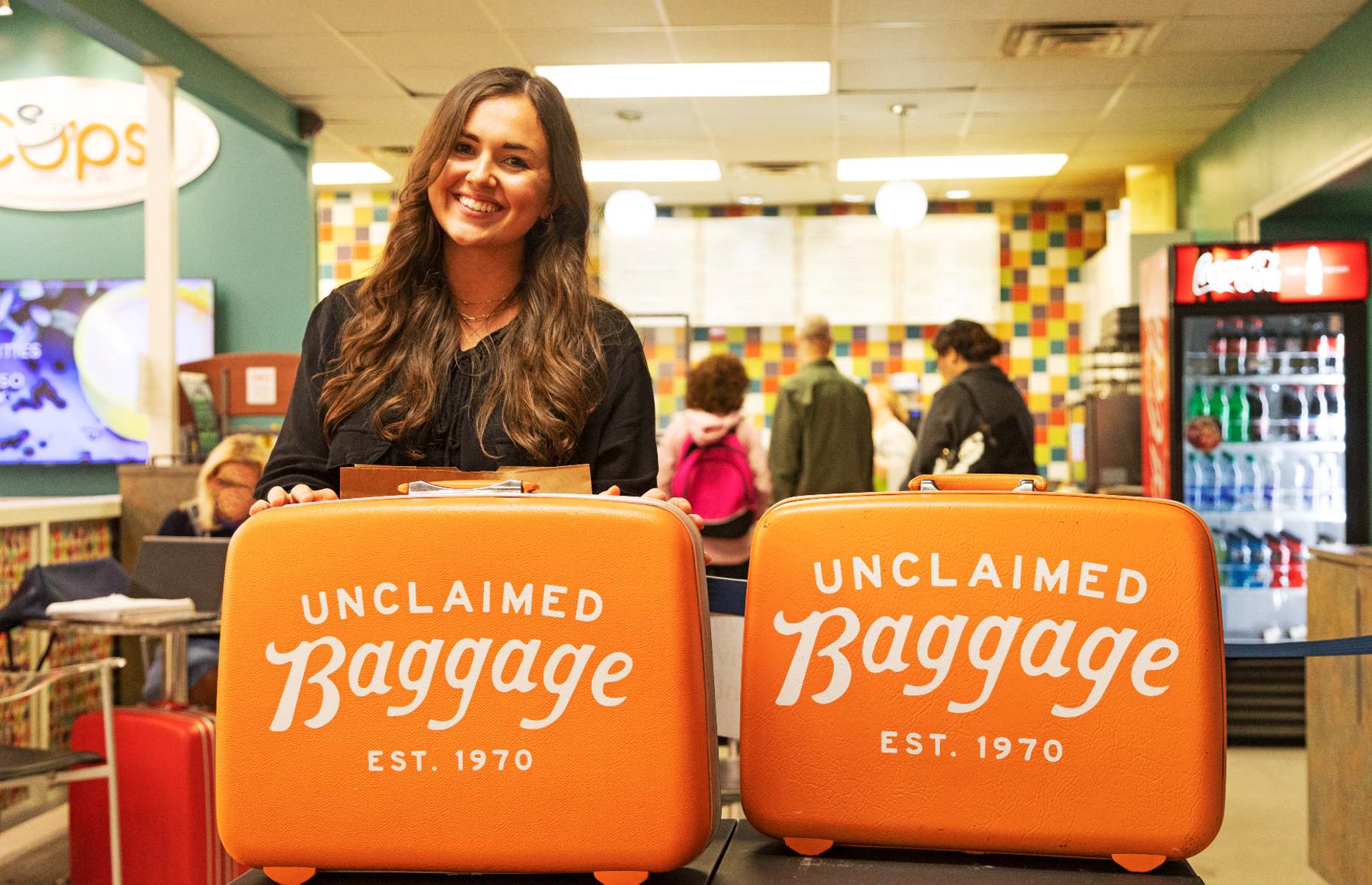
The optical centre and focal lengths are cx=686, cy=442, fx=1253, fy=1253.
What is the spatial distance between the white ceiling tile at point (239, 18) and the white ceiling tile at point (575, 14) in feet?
2.64

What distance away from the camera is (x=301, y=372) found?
131 cm

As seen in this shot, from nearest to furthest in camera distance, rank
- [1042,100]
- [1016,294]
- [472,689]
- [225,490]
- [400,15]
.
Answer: [472,689] < [225,490] < [400,15] < [1042,100] < [1016,294]

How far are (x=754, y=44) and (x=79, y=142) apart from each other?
3460mm

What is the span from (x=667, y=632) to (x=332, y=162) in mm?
7899

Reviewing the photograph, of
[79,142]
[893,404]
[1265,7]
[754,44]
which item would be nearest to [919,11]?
[754,44]

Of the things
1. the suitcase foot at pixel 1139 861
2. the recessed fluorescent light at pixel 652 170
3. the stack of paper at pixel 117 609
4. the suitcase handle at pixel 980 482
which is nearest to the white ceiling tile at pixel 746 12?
the recessed fluorescent light at pixel 652 170

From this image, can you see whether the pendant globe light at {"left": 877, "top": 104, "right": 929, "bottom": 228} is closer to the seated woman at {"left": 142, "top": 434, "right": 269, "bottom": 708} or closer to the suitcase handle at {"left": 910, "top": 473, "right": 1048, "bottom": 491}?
the seated woman at {"left": 142, "top": 434, "right": 269, "bottom": 708}

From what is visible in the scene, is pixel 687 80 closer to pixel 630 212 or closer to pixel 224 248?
pixel 630 212

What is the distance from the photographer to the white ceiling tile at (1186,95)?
615 centimetres

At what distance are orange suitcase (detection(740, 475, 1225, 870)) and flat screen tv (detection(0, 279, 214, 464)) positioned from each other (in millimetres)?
6043

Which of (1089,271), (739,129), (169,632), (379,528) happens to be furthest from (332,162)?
(379,528)

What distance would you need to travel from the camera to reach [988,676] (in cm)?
87

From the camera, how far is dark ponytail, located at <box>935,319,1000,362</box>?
4594mm

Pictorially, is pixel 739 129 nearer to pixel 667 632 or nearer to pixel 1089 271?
pixel 1089 271
